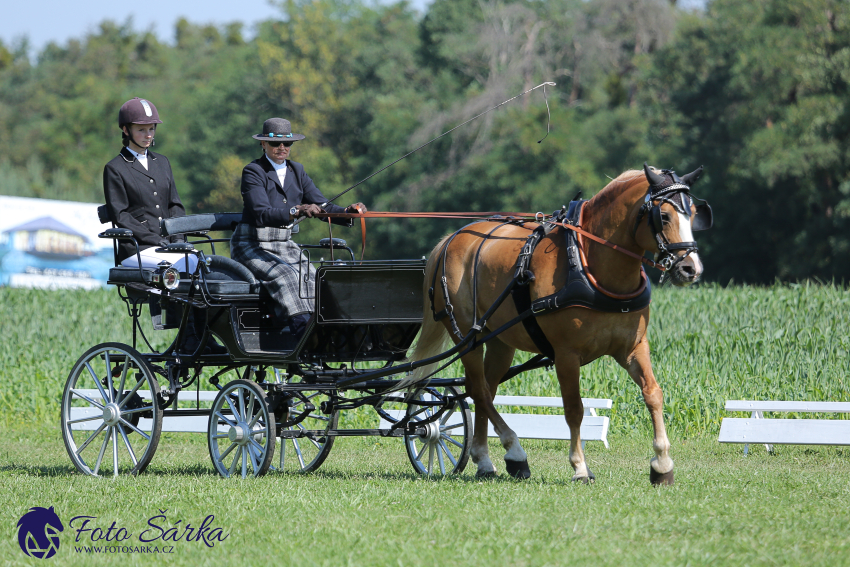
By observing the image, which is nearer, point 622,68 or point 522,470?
point 522,470

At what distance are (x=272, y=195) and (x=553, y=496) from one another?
326 cm

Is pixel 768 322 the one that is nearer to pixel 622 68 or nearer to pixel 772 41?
pixel 772 41

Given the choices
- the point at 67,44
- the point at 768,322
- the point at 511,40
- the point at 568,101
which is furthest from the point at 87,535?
the point at 67,44

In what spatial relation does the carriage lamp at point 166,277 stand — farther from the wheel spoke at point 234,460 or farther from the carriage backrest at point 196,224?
the wheel spoke at point 234,460

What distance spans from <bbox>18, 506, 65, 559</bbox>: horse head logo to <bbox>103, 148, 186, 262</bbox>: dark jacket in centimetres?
281

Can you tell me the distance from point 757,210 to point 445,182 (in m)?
11.7

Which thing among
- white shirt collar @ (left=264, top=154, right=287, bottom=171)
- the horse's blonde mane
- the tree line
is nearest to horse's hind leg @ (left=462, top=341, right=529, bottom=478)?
the horse's blonde mane

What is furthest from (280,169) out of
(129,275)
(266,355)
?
(266,355)

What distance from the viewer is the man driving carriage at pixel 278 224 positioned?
7.48m

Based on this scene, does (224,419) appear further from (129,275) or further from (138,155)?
(138,155)

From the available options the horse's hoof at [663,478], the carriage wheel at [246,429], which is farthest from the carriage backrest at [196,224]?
the horse's hoof at [663,478]

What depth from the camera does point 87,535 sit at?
527 cm

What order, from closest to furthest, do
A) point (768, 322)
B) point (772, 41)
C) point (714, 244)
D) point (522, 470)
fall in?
point (522, 470) → point (768, 322) → point (772, 41) → point (714, 244)

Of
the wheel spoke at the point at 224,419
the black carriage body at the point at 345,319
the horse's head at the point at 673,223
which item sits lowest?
the wheel spoke at the point at 224,419
